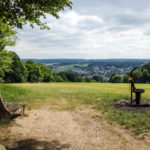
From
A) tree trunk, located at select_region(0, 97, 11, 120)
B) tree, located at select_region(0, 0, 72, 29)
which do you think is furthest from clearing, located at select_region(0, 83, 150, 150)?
tree, located at select_region(0, 0, 72, 29)

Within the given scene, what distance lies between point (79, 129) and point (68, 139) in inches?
57.5

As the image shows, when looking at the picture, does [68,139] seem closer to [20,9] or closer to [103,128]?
[103,128]

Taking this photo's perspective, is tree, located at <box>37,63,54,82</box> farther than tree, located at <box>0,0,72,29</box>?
Yes

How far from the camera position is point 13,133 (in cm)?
728

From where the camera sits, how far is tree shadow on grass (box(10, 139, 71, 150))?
5.83 metres

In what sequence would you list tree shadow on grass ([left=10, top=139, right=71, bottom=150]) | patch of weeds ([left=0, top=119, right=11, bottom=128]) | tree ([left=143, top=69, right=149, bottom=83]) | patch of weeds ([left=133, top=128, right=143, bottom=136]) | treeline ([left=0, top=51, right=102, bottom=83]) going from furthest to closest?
tree ([left=143, top=69, right=149, bottom=83]) < treeline ([left=0, top=51, right=102, bottom=83]) < patch of weeds ([left=0, top=119, right=11, bottom=128]) < patch of weeds ([left=133, top=128, right=143, bottom=136]) < tree shadow on grass ([left=10, top=139, right=71, bottom=150])

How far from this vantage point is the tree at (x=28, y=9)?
7.71 m

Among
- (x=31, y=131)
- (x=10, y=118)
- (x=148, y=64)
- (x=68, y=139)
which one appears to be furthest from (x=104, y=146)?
(x=148, y=64)

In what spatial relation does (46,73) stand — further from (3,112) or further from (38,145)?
(38,145)

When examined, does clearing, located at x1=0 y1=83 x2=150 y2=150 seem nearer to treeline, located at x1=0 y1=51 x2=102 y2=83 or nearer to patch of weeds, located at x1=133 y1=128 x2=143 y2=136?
patch of weeds, located at x1=133 y1=128 x2=143 y2=136

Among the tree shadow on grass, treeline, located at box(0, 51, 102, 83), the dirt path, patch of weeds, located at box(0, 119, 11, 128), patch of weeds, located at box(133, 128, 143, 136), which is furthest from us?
treeline, located at box(0, 51, 102, 83)

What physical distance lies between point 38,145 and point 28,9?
6.39 m

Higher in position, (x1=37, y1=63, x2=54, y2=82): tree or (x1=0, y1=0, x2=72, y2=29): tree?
(x1=0, y1=0, x2=72, y2=29): tree

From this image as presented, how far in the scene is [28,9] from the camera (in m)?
7.98
